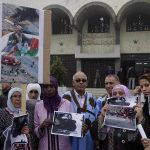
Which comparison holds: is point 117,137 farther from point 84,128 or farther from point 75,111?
point 75,111

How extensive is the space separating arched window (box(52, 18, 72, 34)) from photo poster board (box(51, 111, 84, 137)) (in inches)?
875

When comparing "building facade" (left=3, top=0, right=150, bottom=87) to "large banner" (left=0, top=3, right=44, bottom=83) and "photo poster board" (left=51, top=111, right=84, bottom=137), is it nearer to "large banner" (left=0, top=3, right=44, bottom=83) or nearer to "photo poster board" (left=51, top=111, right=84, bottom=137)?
"large banner" (left=0, top=3, right=44, bottom=83)

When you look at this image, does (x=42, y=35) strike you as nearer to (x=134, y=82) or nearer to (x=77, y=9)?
(x=134, y=82)

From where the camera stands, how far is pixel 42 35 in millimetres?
4656

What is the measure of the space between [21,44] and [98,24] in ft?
71.8

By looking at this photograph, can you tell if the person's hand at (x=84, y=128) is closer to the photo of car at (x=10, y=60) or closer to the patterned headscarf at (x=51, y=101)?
the patterned headscarf at (x=51, y=101)

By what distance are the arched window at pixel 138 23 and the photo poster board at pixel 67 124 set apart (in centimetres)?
2151

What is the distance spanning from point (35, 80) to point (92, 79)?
20.8m

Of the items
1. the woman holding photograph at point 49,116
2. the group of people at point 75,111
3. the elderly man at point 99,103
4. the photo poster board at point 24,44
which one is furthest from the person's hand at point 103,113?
the photo poster board at point 24,44

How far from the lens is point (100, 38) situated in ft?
84.2

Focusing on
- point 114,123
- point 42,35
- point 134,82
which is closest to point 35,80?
point 42,35

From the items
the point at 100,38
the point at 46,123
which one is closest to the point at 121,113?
the point at 46,123

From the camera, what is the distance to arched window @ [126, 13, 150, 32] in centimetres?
2530

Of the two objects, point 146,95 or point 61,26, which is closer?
point 146,95
